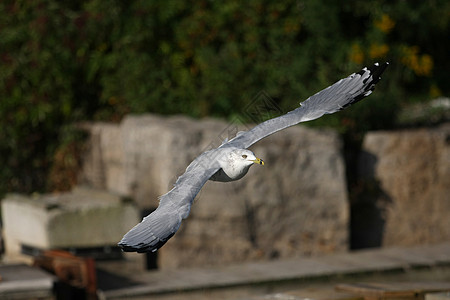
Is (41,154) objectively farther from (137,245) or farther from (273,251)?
(137,245)

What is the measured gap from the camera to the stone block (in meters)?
8.73

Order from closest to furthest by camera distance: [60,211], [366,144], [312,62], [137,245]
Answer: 1. [137,245]
2. [60,211]
3. [366,144]
4. [312,62]

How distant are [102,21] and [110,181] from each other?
7.27 ft

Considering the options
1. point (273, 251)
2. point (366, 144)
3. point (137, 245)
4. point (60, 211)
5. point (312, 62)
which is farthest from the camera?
point (312, 62)

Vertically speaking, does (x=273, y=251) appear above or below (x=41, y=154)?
below

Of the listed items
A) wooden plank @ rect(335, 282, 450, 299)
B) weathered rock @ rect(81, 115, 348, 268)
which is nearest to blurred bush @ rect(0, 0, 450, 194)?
weathered rock @ rect(81, 115, 348, 268)

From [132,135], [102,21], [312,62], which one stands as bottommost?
[132,135]

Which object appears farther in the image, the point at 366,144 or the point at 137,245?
the point at 366,144

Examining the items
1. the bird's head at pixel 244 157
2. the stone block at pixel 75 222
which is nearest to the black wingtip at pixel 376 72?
the bird's head at pixel 244 157

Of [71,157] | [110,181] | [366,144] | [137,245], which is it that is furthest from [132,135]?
[137,245]

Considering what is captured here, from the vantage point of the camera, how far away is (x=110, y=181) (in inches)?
418

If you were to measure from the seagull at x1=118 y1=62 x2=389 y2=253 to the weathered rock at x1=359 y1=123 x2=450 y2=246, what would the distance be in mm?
4529

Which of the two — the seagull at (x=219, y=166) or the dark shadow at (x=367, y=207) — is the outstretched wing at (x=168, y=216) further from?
the dark shadow at (x=367, y=207)

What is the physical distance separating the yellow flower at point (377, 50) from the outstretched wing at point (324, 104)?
5.84 m
